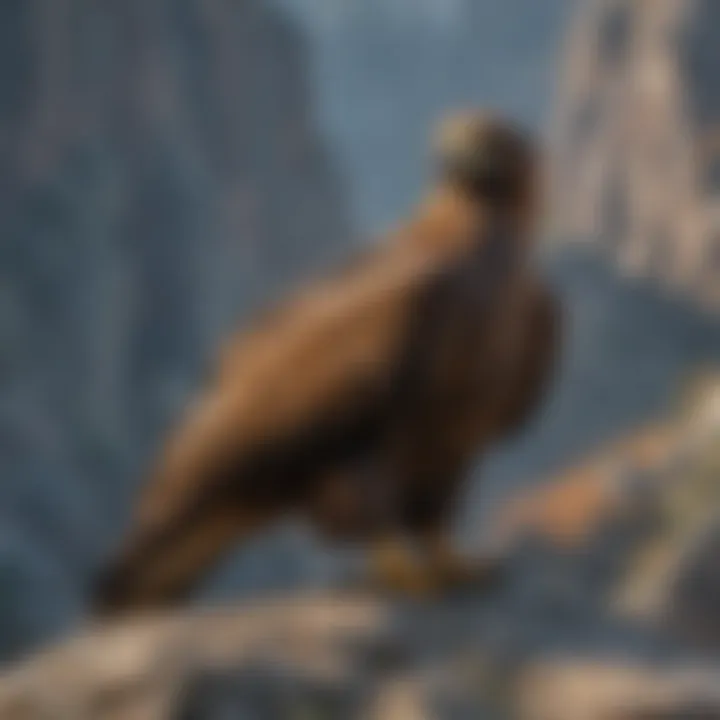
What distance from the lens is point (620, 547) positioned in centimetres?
916

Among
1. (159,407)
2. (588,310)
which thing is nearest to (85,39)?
(159,407)

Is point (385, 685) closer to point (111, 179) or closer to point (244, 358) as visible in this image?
point (244, 358)

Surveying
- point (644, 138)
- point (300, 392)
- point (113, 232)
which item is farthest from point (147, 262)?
point (300, 392)

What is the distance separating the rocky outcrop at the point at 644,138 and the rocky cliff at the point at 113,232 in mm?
2877

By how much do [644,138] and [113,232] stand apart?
6.22 meters

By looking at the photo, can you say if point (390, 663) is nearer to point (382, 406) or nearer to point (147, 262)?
point (382, 406)

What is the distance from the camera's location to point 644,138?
1631 cm

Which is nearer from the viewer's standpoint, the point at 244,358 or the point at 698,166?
the point at 244,358

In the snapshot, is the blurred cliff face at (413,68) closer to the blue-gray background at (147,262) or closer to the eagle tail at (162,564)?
the blue-gray background at (147,262)

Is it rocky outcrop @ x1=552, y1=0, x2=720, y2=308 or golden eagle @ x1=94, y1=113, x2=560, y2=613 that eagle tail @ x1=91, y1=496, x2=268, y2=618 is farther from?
rocky outcrop @ x1=552, y1=0, x2=720, y2=308

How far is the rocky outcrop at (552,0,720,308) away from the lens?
1513 centimetres

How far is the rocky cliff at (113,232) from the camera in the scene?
1041cm

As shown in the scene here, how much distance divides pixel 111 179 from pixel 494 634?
423 inches

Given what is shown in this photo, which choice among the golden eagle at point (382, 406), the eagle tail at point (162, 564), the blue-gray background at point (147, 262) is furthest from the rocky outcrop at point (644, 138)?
the eagle tail at point (162, 564)
